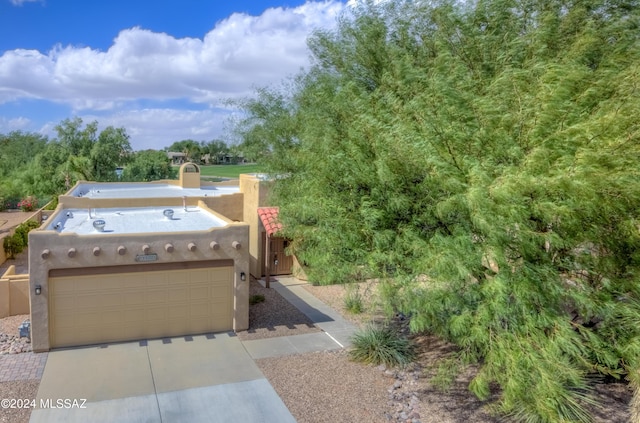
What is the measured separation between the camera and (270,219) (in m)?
19.2

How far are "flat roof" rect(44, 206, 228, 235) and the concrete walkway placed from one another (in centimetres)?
382

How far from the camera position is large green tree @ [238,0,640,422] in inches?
275

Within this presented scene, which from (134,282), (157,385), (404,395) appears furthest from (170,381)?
(404,395)

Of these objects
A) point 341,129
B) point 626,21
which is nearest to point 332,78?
point 341,129

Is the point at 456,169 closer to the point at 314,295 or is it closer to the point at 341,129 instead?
the point at 341,129

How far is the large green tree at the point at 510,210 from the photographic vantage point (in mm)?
6984

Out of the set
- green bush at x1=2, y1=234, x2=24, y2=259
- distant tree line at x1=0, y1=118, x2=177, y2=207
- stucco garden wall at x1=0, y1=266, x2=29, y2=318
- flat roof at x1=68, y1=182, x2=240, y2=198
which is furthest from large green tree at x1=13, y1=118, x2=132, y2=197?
stucco garden wall at x1=0, y1=266, x2=29, y2=318

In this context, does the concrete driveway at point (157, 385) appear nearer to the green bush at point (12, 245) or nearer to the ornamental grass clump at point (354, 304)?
the ornamental grass clump at point (354, 304)

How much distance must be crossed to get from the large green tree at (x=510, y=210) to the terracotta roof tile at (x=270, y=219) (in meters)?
6.91

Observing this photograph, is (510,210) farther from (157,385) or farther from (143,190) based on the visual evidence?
(143,190)

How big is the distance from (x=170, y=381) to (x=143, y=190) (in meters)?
18.4

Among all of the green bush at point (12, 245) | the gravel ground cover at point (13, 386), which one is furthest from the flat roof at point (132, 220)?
the green bush at point (12, 245)

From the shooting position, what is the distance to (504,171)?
720cm

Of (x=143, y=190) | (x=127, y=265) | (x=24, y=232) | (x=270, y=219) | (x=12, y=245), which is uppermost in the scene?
(x=143, y=190)
